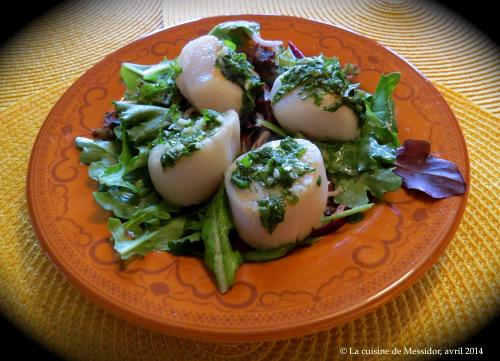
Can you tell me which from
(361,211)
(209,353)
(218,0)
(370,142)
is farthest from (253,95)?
(218,0)

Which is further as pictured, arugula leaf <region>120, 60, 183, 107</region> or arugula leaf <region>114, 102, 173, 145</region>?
arugula leaf <region>120, 60, 183, 107</region>

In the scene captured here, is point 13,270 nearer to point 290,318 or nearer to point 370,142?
point 290,318

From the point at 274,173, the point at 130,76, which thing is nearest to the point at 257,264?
the point at 274,173

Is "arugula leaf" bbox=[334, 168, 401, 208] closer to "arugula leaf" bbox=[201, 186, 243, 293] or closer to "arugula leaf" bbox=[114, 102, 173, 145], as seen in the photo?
"arugula leaf" bbox=[201, 186, 243, 293]

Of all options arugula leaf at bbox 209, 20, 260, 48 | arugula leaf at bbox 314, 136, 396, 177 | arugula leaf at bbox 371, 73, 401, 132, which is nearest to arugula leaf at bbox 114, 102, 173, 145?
arugula leaf at bbox 209, 20, 260, 48

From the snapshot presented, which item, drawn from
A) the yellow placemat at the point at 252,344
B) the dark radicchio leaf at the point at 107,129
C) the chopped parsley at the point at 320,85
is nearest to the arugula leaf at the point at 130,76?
the dark radicchio leaf at the point at 107,129

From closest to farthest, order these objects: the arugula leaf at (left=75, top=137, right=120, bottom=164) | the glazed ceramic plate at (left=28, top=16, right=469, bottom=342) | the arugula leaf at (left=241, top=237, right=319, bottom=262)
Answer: the glazed ceramic plate at (left=28, top=16, right=469, bottom=342), the arugula leaf at (left=241, top=237, right=319, bottom=262), the arugula leaf at (left=75, top=137, right=120, bottom=164)

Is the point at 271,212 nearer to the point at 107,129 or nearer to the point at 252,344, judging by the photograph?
the point at 252,344
